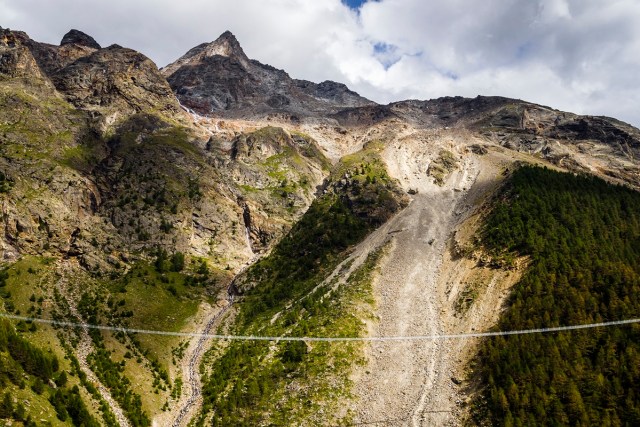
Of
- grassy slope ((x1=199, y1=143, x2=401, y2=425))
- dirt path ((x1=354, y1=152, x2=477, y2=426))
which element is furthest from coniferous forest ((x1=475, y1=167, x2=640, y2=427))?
grassy slope ((x1=199, y1=143, x2=401, y2=425))

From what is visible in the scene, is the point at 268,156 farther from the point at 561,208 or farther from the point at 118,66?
the point at 561,208

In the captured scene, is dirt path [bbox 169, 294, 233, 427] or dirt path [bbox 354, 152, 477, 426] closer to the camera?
dirt path [bbox 354, 152, 477, 426]

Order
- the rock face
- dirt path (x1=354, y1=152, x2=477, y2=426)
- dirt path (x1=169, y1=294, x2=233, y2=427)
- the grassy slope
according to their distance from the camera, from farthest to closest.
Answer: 1. the rock face
2. dirt path (x1=169, y1=294, x2=233, y2=427)
3. the grassy slope
4. dirt path (x1=354, y1=152, x2=477, y2=426)

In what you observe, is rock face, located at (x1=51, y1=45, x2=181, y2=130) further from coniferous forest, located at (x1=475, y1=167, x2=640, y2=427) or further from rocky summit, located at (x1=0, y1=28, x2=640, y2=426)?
coniferous forest, located at (x1=475, y1=167, x2=640, y2=427)

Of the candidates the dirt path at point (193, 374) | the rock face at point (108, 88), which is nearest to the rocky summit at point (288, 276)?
the dirt path at point (193, 374)

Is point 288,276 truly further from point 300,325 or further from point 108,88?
point 108,88

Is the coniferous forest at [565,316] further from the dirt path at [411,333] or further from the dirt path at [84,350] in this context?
the dirt path at [84,350]

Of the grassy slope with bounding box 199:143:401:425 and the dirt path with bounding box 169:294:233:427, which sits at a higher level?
the grassy slope with bounding box 199:143:401:425
